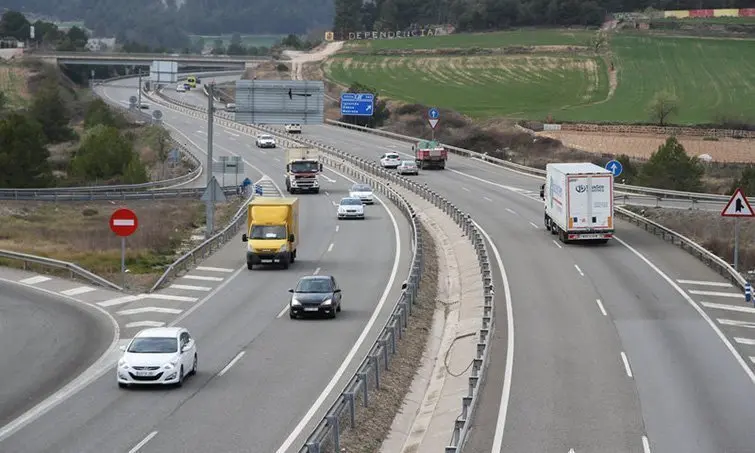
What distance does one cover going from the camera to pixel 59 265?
4909cm

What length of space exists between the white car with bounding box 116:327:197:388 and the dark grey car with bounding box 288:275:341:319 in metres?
8.83

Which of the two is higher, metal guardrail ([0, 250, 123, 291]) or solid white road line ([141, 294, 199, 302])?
metal guardrail ([0, 250, 123, 291])

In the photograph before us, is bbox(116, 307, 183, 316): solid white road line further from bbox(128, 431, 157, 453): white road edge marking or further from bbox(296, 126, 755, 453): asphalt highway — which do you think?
bbox(128, 431, 157, 453): white road edge marking

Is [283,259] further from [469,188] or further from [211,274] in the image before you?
[469,188]

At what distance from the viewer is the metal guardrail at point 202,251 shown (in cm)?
4741

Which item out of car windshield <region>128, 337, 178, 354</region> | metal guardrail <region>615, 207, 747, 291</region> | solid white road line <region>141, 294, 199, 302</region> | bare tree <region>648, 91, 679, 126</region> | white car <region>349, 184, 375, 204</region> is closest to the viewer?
car windshield <region>128, 337, 178, 354</region>

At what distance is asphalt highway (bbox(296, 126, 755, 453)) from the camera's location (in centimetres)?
2597

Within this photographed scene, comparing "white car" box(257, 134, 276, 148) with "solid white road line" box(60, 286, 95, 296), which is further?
"white car" box(257, 134, 276, 148)

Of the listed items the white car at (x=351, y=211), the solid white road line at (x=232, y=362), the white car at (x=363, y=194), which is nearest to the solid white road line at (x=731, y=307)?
the solid white road line at (x=232, y=362)

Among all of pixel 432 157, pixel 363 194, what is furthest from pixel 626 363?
pixel 432 157

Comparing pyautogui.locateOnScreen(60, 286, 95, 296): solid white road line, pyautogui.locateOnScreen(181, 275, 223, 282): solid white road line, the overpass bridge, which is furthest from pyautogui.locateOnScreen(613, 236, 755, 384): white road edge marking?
the overpass bridge

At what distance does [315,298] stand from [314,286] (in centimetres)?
→ 69

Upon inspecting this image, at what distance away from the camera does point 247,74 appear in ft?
648

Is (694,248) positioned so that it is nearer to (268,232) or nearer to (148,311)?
(268,232)
